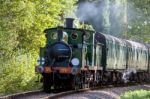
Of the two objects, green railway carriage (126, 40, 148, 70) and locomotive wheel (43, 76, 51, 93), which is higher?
green railway carriage (126, 40, 148, 70)

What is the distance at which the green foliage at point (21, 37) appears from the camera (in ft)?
78.5

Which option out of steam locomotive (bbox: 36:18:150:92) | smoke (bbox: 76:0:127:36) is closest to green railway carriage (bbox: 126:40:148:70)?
steam locomotive (bbox: 36:18:150:92)

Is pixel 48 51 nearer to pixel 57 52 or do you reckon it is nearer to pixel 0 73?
pixel 57 52

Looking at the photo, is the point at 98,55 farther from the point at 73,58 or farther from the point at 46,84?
the point at 46,84

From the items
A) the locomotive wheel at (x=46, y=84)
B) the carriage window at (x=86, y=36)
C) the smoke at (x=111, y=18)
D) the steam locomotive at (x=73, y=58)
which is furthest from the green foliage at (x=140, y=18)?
the locomotive wheel at (x=46, y=84)

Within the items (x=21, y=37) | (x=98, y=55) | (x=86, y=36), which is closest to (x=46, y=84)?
(x=86, y=36)

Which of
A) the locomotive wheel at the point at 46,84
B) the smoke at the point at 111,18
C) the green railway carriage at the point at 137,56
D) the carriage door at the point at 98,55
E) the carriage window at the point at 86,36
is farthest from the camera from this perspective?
the smoke at the point at 111,18

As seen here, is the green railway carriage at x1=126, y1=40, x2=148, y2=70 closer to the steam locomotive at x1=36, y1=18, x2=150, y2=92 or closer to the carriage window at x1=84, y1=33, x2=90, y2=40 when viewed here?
the steam locomotive at x1=36, y1=18, x2=150, y2=92

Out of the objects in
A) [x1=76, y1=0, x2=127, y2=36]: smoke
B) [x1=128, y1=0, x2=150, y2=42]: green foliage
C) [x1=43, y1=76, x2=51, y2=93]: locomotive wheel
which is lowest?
[x1=43, y1=76, x2=51, y2=93]: locomotive wheel

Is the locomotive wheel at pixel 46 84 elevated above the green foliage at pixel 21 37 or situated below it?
below

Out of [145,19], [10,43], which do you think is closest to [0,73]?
[10,43]

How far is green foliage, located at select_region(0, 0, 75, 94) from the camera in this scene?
78.5ft

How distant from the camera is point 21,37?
90.5ft

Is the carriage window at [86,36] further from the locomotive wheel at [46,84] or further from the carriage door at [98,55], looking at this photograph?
the locomotive wheel at [46,84]
